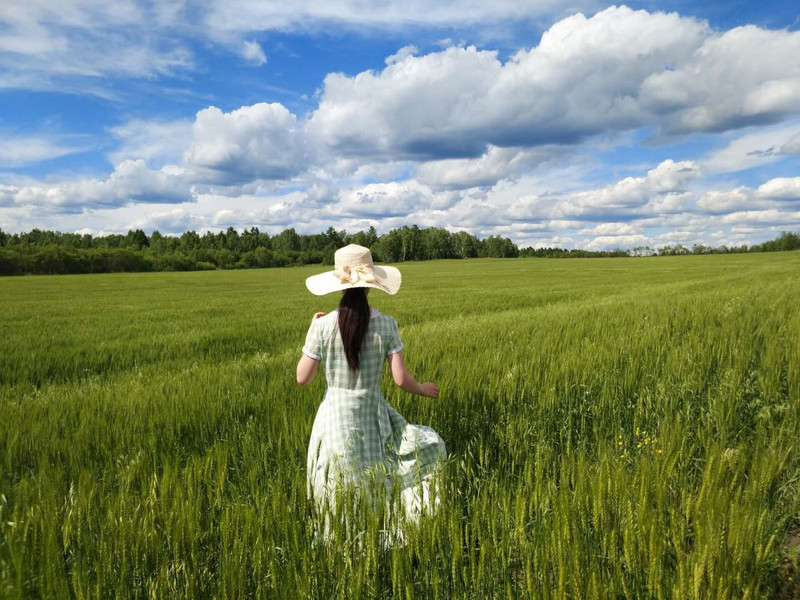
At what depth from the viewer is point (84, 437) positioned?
410 centimetres

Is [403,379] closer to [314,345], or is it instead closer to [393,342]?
[393,342]

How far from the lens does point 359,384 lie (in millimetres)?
3188

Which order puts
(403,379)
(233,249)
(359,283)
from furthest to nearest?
(233,249) → (403,379) → (359,283)

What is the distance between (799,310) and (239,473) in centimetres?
1106

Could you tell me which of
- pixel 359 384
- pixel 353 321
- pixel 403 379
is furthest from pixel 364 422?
pixel 353 321

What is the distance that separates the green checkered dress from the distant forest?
93.7 metres

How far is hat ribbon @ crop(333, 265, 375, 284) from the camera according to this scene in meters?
3.02

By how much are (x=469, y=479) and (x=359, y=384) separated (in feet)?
2.95

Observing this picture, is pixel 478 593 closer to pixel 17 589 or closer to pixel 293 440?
pixel 17 589

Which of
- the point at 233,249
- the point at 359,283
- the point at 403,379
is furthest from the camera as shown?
the point at 233,249

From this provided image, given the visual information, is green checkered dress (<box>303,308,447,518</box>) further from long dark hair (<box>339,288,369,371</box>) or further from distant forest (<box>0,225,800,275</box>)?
distant forest (<box>0,225,800,275</box>)

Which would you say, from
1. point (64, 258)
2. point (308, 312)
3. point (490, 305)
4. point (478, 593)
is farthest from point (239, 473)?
point (64, 258)

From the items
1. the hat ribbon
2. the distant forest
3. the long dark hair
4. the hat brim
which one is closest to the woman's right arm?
the long dark hair

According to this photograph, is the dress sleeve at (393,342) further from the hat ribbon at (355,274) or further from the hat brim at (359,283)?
the hat ribbon at (355,274)
